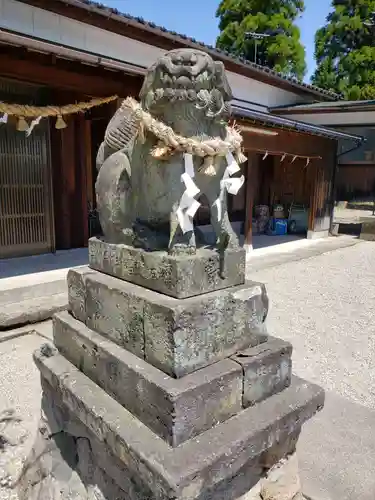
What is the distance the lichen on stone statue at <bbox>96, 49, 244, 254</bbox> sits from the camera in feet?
5.44

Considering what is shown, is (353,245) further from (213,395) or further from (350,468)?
(213,395)

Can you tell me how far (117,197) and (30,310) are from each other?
10.5 ft

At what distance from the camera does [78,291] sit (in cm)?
233

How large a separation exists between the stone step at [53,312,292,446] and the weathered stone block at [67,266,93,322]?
0.43ft

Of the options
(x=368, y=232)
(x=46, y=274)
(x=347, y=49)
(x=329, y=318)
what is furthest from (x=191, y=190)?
(x=347, y=49)

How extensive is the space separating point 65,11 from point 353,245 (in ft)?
29.7

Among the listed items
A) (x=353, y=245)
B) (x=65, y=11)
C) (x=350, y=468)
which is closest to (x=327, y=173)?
(x=353, y=245)

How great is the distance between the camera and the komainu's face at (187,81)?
1624 mm

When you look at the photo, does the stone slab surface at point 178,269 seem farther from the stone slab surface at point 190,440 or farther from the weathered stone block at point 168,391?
the stone slab surface at point 190,440

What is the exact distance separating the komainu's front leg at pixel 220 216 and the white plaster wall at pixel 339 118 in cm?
1196

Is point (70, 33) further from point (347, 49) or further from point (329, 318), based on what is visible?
point (347, 49)

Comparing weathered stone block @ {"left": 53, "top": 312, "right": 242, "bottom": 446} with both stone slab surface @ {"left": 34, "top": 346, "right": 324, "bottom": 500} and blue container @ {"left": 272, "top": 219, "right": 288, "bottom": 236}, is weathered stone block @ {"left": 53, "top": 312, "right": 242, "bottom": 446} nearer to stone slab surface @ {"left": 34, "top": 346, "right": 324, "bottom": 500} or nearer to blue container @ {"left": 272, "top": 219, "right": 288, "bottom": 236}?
stone slab surface @ {"left": 34, "top": 346, "right": 324, "bottom": 500}

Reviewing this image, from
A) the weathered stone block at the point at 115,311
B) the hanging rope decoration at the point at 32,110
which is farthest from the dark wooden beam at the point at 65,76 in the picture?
the weathered stone block at the point at 115,311

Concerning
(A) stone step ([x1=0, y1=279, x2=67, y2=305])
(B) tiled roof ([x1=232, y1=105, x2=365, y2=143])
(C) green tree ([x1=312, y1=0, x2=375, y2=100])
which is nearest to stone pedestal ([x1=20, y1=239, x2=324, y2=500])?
(A) stone step ([x1=0, y1=279, x2=67, y2=305])
